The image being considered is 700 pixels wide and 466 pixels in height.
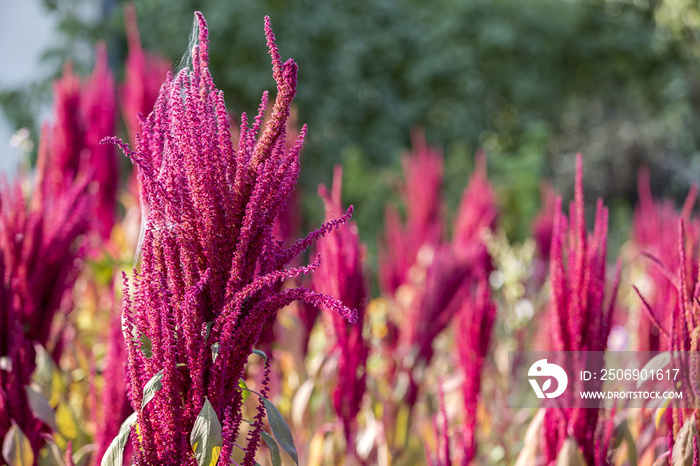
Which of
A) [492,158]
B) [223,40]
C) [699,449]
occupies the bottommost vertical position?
[699,449]

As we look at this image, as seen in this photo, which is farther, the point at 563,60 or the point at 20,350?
the point at 563,60

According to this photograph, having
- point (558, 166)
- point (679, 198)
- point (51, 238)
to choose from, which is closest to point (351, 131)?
point (558, 166)

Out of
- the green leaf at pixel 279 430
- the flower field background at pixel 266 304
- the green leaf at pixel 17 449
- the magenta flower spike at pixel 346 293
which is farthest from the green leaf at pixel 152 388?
the magenta flower spike at pixel 346 293

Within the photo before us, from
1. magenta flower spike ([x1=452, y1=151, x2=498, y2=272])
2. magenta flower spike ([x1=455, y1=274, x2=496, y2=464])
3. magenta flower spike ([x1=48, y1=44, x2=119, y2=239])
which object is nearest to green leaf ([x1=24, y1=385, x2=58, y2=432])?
magenta flower spike ([x1=455, y1=274, x2=496, y2=464])

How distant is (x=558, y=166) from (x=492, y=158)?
3785 millimetres

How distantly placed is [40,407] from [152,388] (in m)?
0.71

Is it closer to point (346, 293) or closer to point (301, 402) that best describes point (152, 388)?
point (346, 293)

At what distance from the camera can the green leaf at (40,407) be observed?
1.50 metres

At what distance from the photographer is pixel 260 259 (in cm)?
105

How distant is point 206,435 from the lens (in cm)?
92

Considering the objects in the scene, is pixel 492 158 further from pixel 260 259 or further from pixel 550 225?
pixel 260 259

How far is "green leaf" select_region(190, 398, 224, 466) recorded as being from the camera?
0.92 m

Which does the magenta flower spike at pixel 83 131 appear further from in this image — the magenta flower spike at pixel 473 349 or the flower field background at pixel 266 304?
the magenta flower spike at pixel 473 349

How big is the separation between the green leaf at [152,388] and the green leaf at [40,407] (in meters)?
0.68
